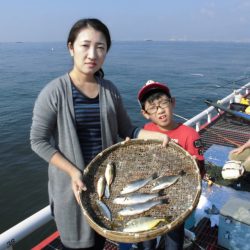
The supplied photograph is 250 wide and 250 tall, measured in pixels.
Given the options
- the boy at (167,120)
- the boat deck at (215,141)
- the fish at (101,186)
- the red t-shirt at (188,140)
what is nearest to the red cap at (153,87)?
the boy at (167,120)

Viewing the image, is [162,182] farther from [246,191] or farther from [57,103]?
[246,191]

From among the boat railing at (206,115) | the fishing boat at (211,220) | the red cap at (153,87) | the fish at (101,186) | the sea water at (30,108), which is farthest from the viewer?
the sea water at (30,108)

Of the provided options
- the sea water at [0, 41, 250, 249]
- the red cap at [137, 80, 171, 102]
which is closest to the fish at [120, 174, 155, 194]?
the red cap at [137, 80, 171, 102]

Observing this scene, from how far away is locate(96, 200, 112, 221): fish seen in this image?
8.50 ft

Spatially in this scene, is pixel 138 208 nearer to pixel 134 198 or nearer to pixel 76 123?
pixel 134 198

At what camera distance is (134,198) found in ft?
8.85

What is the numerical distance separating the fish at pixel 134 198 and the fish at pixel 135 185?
0.07m

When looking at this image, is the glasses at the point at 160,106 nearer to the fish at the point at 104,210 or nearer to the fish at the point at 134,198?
the fish at the point at 134,198

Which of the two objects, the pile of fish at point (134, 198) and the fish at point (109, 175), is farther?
the fish at point (109, 175)

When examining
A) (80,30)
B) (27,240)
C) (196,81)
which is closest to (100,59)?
(80,30)

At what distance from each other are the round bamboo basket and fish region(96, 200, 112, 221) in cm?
2

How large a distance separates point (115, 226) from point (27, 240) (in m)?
7.71

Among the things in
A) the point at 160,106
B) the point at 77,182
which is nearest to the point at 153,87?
the point at 160,106

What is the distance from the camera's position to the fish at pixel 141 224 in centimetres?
238
